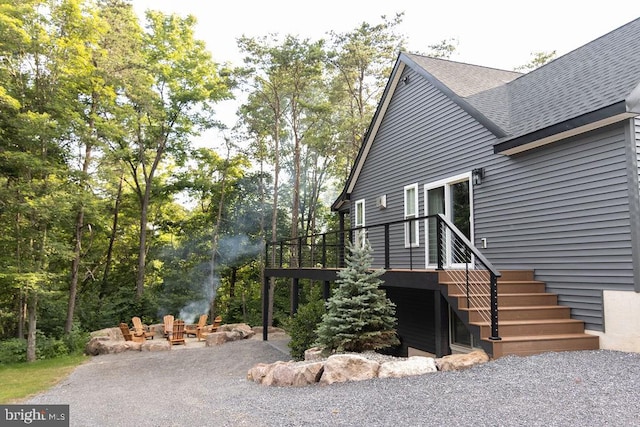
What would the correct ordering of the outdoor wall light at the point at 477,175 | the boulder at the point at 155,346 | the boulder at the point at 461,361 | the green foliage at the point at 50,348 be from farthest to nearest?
the boulder at the point at 155,346
the green foliage at the point at 50,348
the outdoor wall light at the point at 477,175
the boulder at the point at 461,361

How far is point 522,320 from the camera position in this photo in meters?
A: 5.96

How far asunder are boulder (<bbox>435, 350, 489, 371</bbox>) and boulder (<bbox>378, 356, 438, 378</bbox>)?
0.10 meters

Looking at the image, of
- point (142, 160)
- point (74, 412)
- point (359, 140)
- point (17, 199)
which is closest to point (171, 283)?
point (142, 160)

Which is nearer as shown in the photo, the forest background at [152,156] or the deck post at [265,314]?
the forest background at [152,156]

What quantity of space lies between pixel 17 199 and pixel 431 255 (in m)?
10.9

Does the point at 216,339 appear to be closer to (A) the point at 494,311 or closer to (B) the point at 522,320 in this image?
(B) the point at 522,320

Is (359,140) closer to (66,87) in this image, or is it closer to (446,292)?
(66,87)

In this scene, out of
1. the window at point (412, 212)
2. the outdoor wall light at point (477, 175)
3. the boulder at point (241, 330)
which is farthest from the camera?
the boulder at point (241, 330)

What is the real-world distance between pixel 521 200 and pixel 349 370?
164 inches

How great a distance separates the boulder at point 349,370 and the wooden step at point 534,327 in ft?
4.68

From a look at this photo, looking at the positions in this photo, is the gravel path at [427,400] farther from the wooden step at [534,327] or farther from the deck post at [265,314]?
the deck post at [265,314]

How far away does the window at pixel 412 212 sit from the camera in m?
9.99

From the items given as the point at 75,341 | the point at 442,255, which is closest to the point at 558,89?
the point at 442,255

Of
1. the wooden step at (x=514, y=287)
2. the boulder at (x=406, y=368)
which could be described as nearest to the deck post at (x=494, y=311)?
the boulder at (x=406, y=368)
